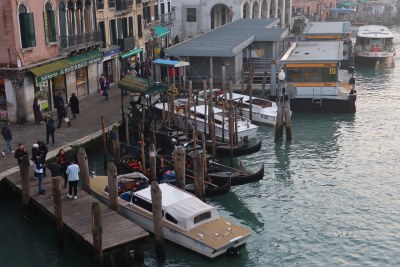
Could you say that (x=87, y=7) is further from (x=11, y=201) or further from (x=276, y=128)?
(x=11, y=201)

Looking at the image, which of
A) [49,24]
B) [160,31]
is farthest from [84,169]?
[160,31]

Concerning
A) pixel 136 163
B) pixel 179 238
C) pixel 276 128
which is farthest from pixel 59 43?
pixel 179 238

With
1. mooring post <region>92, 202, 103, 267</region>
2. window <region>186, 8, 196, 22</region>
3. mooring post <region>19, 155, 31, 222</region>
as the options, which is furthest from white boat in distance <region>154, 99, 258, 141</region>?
window <region>186, 8, 196, 22</region>

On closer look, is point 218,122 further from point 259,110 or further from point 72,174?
point 72,174

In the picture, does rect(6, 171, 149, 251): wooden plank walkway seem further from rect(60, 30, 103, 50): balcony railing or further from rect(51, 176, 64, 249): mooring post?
rect(60, 30, 103, 50): balcony railing

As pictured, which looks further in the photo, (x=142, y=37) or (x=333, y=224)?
(x=142, y=37)

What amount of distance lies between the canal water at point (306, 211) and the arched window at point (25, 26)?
7.54m

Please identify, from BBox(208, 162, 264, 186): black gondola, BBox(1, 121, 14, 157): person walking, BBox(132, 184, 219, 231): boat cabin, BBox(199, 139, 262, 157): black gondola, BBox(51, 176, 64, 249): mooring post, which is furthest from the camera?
BBox(199, 139, 262, 157): black gondola

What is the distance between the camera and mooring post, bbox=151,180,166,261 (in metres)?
19.0

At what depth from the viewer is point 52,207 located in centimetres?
2130

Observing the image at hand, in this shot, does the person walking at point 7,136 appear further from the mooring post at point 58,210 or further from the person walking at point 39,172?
the mooring post at point 58,210

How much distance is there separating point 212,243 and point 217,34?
34.3m

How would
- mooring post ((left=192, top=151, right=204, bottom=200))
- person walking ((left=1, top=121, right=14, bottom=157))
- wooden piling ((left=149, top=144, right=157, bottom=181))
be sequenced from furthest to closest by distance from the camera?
person walking ((left=1, top=121, right=14, bottom=157)) → wooden piling ((left=149, top=144, right=157, bottom=181)) → mooring post ((left=192, top=151, right=204, bottom=200))

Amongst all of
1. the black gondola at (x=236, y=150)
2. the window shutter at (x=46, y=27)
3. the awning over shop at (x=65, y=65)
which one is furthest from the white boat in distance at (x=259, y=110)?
the window shutter at (x=46, y=27)
